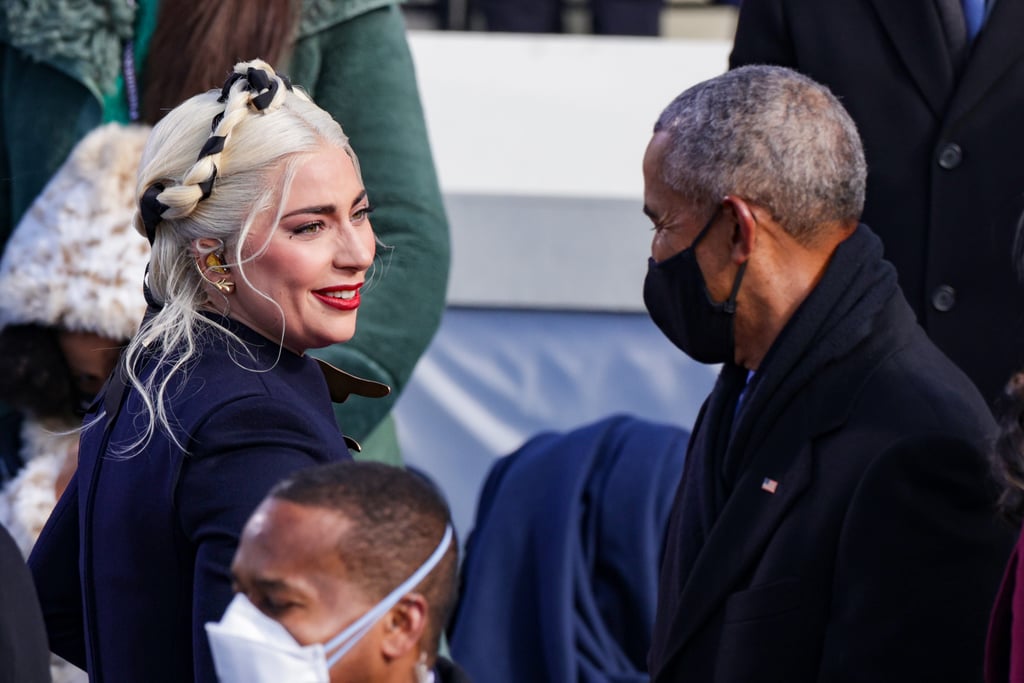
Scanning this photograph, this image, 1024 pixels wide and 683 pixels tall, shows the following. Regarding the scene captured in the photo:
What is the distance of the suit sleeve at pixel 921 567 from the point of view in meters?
1.96

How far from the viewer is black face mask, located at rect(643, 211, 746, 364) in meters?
2.25

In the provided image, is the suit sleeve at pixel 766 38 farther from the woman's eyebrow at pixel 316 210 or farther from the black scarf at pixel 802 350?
the woman's eyebrow at pixel 316 210

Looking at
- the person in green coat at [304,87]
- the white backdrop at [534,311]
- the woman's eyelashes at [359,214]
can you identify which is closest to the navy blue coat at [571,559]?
the white backdrop at [534,311]

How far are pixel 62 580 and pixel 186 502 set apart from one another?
42 cm

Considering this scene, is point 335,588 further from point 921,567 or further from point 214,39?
point 214,39

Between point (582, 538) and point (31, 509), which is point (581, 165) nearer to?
point (582, 538)

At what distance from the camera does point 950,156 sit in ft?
8.57

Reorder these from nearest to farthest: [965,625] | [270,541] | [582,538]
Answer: [270,541], [965,625], [582,538]

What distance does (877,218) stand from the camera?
8.84 ft

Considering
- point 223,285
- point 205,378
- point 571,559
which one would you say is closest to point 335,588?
point 205,378

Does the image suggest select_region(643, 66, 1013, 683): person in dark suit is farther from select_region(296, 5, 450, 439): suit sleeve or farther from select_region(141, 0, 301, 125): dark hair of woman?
select_region(141, 0, 301, 125): dark hair of woman

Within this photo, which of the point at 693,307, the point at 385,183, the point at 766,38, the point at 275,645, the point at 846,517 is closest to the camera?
the point at 275,645

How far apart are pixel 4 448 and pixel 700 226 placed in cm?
145

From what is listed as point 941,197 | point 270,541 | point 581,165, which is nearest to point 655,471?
point 581,165
